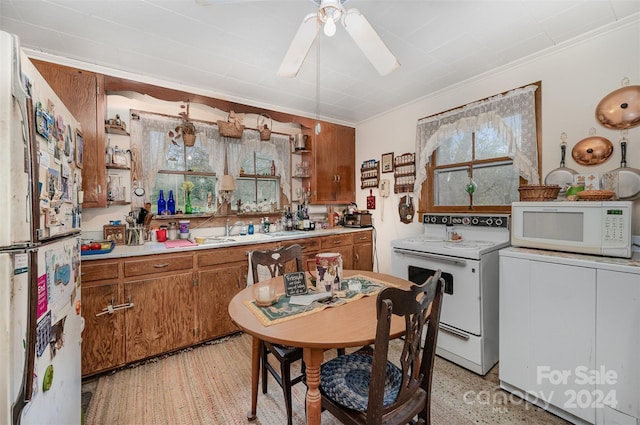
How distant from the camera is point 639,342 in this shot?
4.50 ft

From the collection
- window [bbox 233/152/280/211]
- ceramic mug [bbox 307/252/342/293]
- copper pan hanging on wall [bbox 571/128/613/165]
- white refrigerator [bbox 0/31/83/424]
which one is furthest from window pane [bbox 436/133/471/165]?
white refrigerator [bbox 0/31/83/424]

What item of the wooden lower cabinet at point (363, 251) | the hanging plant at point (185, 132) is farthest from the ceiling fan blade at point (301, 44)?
the wooden lower cabinet at point (363, 251)

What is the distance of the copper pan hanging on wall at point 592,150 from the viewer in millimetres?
1941

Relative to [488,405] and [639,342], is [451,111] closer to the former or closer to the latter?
[639,342]

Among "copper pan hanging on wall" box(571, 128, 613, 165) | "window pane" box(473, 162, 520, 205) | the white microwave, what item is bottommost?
the white microwave

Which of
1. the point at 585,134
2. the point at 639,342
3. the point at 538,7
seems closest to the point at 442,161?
the point at 585,134

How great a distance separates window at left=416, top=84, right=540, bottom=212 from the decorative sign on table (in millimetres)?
2112

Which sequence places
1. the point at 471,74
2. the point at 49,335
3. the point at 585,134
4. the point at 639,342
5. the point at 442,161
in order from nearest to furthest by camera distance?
the point at 49,335 → the point at 639,342 → the point at 585,134 → the point at 471,74 → the point at 442,161

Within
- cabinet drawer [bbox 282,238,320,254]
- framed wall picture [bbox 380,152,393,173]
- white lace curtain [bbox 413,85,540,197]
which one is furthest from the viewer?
framed wall picture [bbox 380,152,393,173]

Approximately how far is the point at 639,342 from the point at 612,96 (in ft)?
5.39

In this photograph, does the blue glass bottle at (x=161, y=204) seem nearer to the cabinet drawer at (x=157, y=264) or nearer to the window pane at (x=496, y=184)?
the cabinet drawer at (x=157, y=264)

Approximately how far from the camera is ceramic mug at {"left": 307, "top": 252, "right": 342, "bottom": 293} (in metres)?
1.46

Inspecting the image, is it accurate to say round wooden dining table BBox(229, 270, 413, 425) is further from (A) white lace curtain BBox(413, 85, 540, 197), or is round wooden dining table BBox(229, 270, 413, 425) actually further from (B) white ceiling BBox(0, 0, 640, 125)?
(A) white lace curtain BBox(413, 85, 540, 197)

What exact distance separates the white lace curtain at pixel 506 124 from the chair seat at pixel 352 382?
207cm
